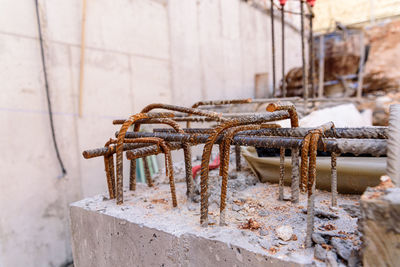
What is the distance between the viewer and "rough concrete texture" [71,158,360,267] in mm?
920

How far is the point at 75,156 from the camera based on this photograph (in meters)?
2.91

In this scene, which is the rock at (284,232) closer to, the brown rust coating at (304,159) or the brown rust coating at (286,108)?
the brown rust coating at (304,159)

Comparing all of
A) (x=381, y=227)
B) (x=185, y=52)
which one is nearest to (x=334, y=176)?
(x=381, y=227)

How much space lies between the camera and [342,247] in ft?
2.77

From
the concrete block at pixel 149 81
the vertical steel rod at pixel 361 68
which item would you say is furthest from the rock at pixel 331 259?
the vertical steel rod at pixel 361 68

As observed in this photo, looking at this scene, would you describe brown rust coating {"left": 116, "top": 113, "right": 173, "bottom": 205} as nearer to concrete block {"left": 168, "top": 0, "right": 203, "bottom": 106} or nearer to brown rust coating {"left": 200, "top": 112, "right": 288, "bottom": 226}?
brown rust coating {"left": 200, "top": 112, "right": 288, "bottom": 226}

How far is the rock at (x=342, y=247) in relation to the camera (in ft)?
2.66

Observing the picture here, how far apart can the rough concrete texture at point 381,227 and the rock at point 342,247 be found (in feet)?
0.25

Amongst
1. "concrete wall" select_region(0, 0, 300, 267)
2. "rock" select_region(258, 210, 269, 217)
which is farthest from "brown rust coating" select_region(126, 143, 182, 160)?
"concrete wall" select_region(0, 0, 300, 267)

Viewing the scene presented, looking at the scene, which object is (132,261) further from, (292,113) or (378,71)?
(378,71)

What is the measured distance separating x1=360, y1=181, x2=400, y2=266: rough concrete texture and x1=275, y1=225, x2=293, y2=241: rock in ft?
0.92

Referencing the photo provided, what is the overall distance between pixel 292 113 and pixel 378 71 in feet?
21.4

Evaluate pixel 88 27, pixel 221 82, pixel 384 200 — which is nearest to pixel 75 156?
pixel 88 27

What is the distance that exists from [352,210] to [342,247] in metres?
0.47
